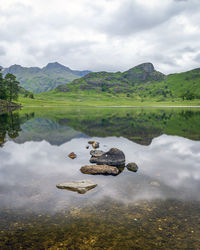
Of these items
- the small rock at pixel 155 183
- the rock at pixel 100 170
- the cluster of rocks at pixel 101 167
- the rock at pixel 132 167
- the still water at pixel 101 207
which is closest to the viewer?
the still water at pixel 101 207

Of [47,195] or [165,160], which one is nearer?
[47,195]

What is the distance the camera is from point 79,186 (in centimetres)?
1591

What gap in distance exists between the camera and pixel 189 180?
59.5 ft

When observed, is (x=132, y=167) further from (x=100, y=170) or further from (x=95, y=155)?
(x=95, y=155)

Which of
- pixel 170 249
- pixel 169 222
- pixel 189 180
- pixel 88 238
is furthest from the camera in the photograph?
pixel 189 180

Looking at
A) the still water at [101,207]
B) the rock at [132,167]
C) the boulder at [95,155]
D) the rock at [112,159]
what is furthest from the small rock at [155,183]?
the boulder at [95,155]

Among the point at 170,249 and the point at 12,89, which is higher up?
the point at 12,89

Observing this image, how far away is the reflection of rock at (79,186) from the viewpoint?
51.0 feet

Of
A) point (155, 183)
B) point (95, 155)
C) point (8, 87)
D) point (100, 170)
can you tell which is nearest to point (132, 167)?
Result: point (100, 170)

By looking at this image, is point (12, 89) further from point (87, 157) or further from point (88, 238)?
point (88, 238)

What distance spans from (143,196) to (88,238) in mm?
6172

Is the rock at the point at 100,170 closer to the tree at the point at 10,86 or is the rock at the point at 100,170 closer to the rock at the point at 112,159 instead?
the rock at the point at 112,159

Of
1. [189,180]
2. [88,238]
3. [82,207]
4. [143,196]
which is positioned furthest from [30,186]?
[189,180]

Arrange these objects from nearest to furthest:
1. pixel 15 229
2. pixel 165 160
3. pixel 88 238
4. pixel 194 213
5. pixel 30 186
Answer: pixel 88 238 < pixel 15 229 < pixel 194 213 < pixel 30 186 < pixel 165 160
